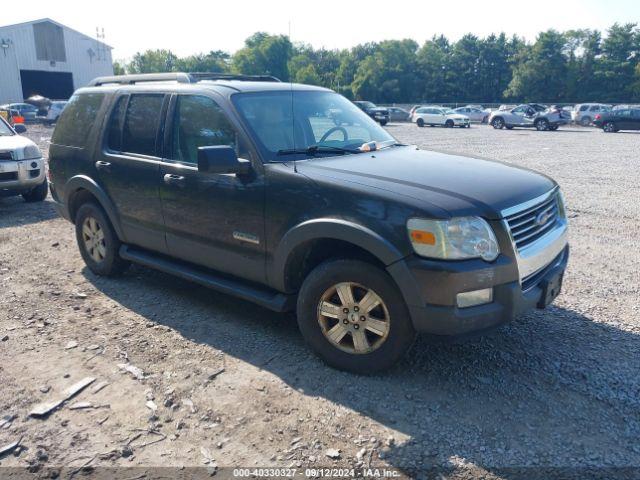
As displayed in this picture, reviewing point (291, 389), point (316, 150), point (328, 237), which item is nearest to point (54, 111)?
point (316, 150)

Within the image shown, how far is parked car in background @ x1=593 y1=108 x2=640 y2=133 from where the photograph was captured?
31.9m

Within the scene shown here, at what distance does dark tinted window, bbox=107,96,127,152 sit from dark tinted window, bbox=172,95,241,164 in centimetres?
85

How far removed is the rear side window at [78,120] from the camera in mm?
5551

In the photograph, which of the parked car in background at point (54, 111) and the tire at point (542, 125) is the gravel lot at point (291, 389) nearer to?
the parked car in background at point (54, 111)

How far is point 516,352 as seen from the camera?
4.04 m

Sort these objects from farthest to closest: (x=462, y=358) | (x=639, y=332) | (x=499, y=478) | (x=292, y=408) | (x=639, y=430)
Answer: (x=639, y=332) → (x=462, y=358) → (x=292, y=408) → (x=639, y=430) → (x=499, y=478)

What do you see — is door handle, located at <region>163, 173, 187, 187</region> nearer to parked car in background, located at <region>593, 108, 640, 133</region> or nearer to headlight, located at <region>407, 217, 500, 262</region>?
headlight, located at <region>407, 217, 500, 262</region>

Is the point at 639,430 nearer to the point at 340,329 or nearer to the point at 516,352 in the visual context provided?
the point at 516,352

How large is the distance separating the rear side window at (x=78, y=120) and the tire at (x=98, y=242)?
0.70 meters

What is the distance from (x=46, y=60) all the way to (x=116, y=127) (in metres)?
46.3

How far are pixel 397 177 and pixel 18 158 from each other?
7828 millimetres

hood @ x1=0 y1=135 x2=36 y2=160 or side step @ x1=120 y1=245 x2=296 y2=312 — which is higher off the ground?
hood @ x1=0 y1=135 x2=36 y2=160

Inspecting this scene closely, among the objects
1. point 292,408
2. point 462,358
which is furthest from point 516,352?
point 292,408

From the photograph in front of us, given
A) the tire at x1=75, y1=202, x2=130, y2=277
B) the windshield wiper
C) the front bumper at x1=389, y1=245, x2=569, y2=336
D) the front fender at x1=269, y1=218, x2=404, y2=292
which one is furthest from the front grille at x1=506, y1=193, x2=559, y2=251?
the tire at x1=75, y1=202, x2=130, y2=277
